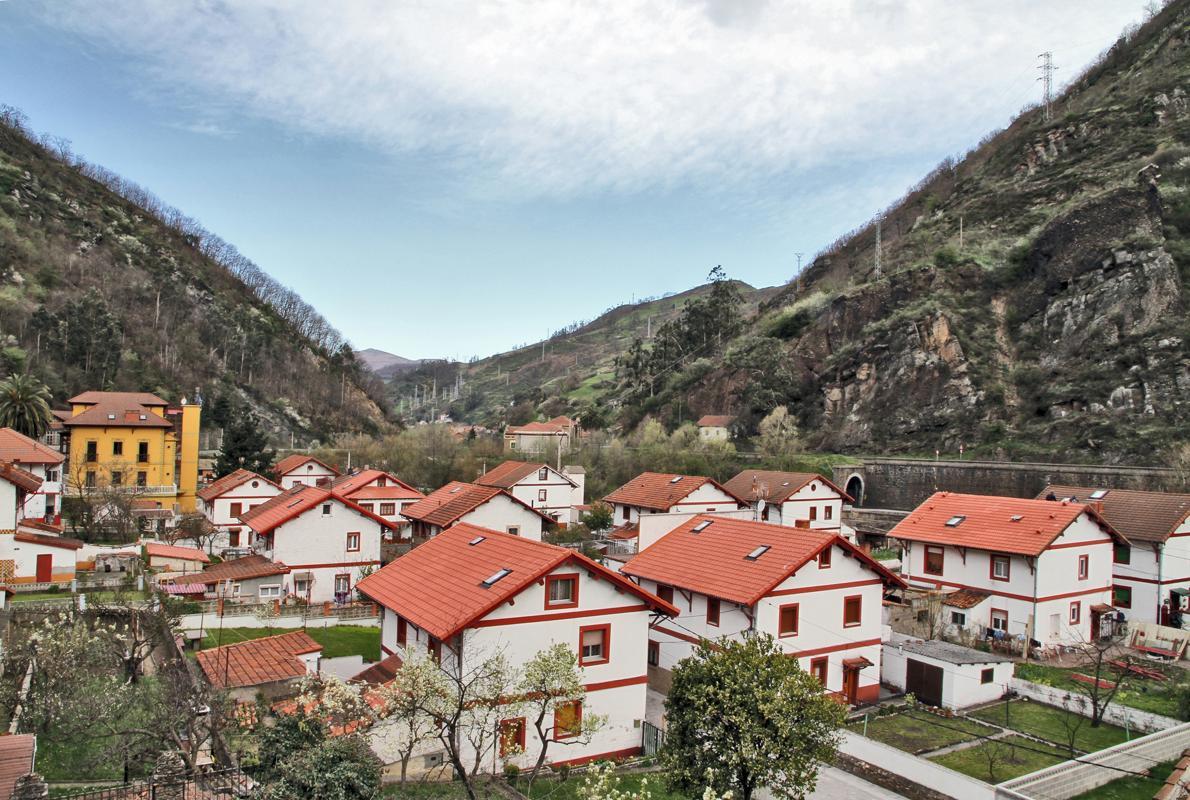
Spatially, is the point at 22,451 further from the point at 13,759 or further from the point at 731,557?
the point at 731,557

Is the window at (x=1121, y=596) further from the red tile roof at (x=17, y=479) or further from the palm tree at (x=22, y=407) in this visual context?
the palm tree at (x=22, y=407)

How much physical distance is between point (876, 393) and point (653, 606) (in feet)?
206

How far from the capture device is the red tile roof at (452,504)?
36469mm

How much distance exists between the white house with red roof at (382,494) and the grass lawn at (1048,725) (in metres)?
34.4

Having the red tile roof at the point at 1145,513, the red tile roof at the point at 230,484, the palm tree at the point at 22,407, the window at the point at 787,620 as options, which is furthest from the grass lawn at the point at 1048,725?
the palm tree at the point at 22,407

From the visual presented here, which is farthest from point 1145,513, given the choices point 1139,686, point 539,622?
point 539,622

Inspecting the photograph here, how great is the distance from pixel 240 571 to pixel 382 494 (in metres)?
16.0

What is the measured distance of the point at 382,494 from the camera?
46969mm

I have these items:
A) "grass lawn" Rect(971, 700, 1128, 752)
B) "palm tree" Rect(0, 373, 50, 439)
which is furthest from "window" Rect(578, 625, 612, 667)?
"palm tree" Rect(0, 373, 50, 439)

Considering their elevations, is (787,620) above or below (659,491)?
below

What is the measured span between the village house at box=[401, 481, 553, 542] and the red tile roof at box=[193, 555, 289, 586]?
23.8ft

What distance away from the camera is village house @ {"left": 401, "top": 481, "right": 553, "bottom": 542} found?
36.3 meters

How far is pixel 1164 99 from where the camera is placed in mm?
84250

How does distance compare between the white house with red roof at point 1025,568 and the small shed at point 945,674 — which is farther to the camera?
the white house with red roof at point 1025,568
